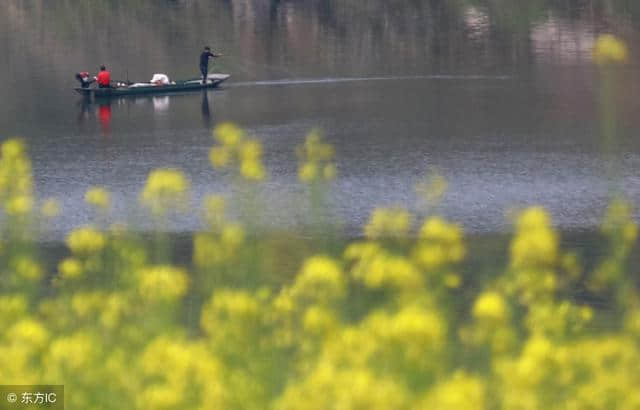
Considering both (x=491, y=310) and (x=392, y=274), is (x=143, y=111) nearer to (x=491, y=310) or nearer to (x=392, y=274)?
(x=392, y=274)

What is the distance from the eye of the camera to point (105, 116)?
31.7 m

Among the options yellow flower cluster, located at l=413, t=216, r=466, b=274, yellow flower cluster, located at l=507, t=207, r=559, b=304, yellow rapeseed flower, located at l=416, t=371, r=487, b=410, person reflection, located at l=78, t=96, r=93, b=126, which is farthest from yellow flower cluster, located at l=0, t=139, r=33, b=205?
person reflection, located at l=78, t=96, r=93, b=126

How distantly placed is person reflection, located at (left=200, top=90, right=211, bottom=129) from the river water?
60mm

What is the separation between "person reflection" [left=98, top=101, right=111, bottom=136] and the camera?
1157 inches

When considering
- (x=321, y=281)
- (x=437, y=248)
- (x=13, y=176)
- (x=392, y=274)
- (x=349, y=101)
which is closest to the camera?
(x=392, y=274)

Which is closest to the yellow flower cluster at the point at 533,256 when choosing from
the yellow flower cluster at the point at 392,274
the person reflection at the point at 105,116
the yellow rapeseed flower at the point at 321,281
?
the yellow flower cluster at the point at 392,274

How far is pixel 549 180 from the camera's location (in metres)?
21.8

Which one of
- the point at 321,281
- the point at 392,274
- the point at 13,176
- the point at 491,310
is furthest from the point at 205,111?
the point at 491,310

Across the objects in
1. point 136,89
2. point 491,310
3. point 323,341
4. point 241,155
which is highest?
point 136,89

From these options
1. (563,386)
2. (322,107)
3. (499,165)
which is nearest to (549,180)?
(499,165)

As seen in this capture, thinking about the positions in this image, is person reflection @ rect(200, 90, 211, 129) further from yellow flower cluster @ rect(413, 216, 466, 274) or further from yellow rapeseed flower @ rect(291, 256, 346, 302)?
yellow rapeseed flower @ rect(291, 256, 346, 302)

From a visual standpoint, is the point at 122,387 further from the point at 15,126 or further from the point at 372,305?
the point at 15,126

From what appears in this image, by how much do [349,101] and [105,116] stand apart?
569 cm

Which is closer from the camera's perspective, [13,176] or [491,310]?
[491,310]
